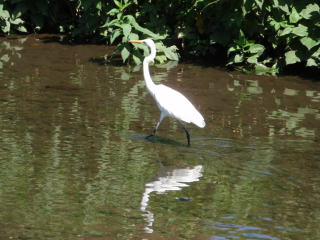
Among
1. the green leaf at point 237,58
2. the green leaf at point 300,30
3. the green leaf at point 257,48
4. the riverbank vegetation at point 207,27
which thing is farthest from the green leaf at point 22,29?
the green leaf at point 300,30

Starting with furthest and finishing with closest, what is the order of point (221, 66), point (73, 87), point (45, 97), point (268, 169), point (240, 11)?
point (221, 66) < point (240, 11) < point (73, 87) < point (45, 97) < point (268, 169)

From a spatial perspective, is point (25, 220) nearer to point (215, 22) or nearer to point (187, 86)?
point (187, 86)

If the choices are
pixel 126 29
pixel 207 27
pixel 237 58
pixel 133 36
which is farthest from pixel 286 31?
pixel 126 29

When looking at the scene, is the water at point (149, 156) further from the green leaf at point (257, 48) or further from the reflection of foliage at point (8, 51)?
the green leaf at point (257, 48)

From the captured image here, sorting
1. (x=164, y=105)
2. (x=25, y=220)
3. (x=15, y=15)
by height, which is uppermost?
(x=15, y=15)

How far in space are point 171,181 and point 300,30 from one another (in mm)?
5059

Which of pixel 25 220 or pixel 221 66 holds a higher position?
pixel 221 66

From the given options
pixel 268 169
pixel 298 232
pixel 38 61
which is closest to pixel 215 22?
pixel 38 61

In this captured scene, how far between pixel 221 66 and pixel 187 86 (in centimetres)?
149

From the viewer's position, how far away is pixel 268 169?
7.06 metres

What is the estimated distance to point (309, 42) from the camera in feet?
35.1

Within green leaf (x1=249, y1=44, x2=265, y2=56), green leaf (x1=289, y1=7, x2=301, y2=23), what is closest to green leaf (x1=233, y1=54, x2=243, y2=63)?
green leaf (x1=249, y1=44, x2=265, y2=56)

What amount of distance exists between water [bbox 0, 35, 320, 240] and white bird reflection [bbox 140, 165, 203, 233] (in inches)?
0.7

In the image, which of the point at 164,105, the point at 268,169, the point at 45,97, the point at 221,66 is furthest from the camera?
the point at 221,66
